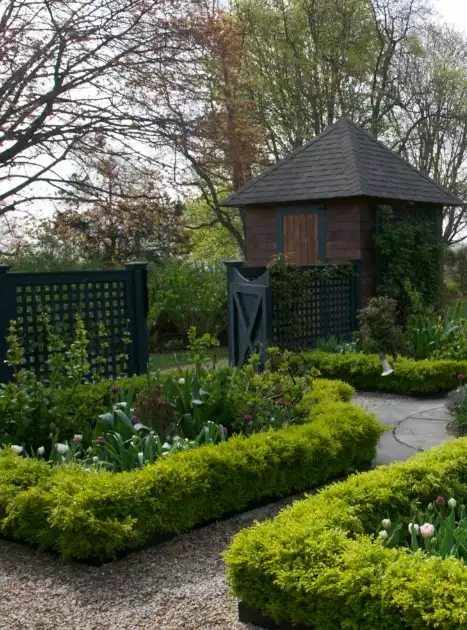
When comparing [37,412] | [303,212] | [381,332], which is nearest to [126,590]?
[37,412]

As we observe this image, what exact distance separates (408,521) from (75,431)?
2.59 m

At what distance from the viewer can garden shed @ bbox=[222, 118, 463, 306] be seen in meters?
13.2

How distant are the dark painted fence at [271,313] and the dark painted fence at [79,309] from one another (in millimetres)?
1968

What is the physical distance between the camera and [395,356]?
955cm

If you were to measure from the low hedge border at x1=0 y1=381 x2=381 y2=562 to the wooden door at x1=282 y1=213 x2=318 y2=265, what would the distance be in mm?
8677

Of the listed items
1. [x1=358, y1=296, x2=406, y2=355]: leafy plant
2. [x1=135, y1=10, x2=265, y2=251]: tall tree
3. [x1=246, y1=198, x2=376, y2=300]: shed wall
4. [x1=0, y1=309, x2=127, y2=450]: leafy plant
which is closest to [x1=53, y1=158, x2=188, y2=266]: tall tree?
[x1=135, y1=10, x2=265, y2=251]: tall tree

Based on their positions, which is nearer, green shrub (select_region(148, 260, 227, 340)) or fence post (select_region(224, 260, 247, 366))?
fence post (select_region(224, 260, 247, 366))

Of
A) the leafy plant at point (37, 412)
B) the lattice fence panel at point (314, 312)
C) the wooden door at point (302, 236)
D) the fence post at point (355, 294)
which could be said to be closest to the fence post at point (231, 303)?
the lattice fence panel at point (314, 312)

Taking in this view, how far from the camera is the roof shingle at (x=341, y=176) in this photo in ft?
43.5

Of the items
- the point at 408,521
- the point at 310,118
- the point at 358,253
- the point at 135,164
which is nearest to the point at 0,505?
the point at 408,521

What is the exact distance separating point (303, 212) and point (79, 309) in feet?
22.7

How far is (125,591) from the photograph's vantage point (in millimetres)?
3721

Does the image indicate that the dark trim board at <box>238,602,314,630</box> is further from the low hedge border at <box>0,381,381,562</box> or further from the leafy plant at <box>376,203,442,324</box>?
the leafy plant at <box>376,203,442,324</box>

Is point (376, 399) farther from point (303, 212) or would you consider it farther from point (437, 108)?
point (437, 108)
